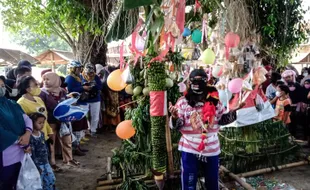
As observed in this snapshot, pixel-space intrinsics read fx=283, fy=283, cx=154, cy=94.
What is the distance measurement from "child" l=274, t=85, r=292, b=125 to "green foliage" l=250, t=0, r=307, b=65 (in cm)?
98

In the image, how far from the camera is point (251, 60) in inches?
166

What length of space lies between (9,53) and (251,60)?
11.6m

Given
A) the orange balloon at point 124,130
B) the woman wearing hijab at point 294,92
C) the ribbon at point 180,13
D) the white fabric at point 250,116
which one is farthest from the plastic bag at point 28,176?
the woman wearing hijab at point 294,92

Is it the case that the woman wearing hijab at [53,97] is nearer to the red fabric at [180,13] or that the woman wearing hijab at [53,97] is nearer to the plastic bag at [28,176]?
the plastic bag at [28,176]

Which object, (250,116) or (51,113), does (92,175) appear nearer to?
(51,113)

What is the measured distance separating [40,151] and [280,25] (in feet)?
12.0

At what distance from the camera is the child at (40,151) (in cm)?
315

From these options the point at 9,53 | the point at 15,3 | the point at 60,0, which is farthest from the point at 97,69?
the point at 9,53

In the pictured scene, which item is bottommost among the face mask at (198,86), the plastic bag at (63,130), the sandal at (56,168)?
the sandal at (56,168)

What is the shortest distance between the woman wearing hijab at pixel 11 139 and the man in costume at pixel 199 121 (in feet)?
4.95

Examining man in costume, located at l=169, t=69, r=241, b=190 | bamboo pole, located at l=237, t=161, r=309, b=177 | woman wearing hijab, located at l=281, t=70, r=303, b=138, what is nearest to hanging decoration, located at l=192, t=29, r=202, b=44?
man in costume, located at l=169, t=69, r=241, b=190

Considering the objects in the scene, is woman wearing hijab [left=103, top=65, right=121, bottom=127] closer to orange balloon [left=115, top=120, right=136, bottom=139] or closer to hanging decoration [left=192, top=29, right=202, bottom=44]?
hanging decoration [left=192, top=29, right=202, bottom=44]

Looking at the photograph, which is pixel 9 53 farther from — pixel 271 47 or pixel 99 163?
pixel 271 47

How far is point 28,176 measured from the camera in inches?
112
